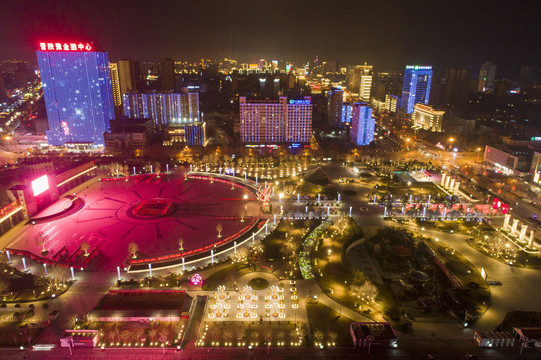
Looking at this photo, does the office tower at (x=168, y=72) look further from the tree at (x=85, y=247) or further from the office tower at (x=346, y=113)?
the tree at (x=85, y=247)

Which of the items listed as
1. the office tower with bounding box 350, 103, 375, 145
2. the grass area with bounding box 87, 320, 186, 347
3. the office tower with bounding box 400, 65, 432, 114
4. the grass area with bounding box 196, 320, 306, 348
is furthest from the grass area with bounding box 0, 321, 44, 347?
the office tower with bounding box 400, 65, 432, 114

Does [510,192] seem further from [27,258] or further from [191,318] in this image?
[27,258]

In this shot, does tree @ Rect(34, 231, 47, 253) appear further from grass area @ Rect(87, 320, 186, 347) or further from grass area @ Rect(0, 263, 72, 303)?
grass area @ Rect(87, 320, 186, 347)

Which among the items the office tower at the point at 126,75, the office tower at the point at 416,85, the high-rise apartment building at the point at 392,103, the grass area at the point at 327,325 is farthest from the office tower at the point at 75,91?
the high-rise apartment building at the point at 392,103

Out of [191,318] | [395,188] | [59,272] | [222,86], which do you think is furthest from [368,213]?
[222,86]

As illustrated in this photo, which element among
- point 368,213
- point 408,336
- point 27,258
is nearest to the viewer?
point 408,336
